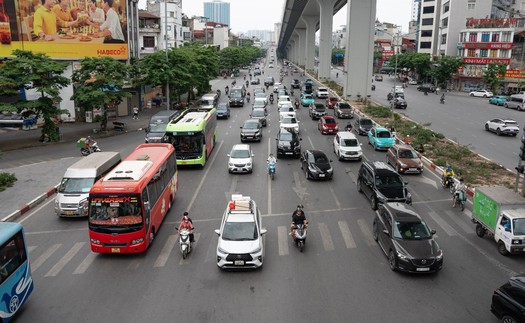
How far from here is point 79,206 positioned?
19.0 meters

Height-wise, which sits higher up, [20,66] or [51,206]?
[20,66]

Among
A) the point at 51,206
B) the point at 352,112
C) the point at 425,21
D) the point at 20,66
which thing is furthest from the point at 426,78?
the point at 51,206

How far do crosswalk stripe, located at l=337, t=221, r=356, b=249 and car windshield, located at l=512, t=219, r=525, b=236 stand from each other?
5.69 meters

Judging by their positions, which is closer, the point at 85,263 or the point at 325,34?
the point at 85,263

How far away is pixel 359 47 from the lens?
58969 mm

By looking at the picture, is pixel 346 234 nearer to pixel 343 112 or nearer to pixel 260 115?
pixel 260 115

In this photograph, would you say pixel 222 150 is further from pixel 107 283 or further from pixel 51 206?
pixel 107 283

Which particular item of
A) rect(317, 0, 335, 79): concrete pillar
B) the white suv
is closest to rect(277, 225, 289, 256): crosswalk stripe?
the white suv

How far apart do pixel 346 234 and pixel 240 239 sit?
204 inches

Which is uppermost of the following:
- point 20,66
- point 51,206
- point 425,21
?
point 425,21

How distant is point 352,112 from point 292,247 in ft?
116

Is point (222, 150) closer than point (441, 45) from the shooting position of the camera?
Yes

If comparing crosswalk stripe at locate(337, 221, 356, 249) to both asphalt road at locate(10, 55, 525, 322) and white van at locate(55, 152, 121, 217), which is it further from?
white van at locate(55, 152, 121, 217)

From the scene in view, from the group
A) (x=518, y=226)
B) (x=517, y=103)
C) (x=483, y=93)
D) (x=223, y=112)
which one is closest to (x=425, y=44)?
(x=483, y=93)
